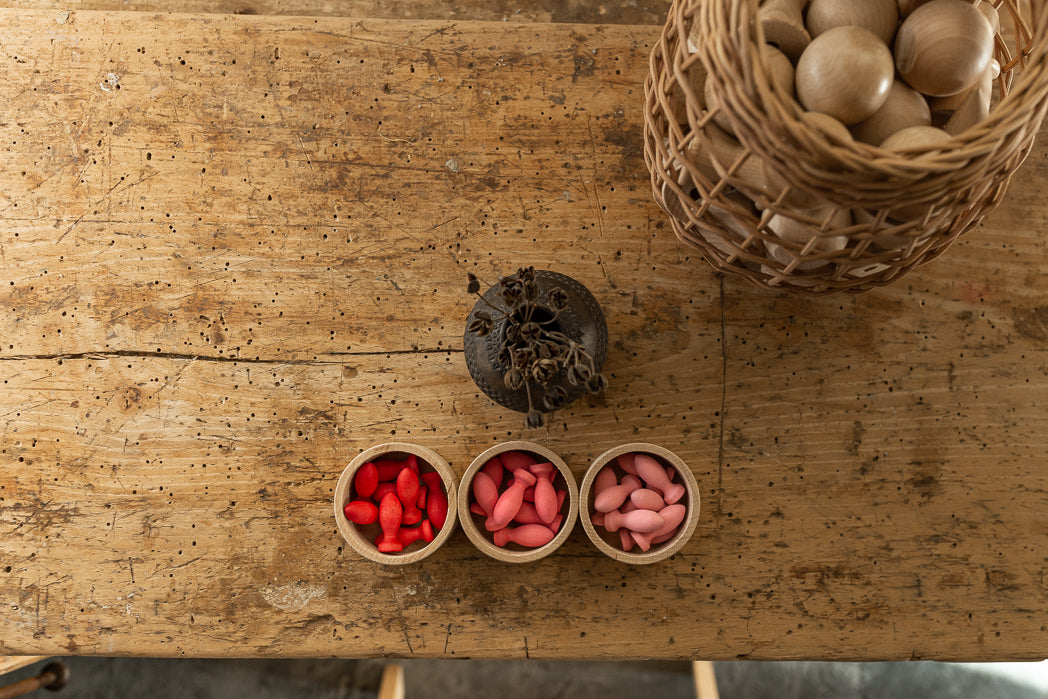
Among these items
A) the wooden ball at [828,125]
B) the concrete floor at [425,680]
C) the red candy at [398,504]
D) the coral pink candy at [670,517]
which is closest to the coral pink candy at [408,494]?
the red candy at [398,504]

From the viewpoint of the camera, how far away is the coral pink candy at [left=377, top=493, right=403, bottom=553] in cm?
90

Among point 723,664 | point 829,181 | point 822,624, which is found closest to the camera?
point 829,181

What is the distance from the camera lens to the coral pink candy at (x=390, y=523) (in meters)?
0.90

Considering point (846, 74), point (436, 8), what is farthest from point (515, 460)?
point (436, 8)

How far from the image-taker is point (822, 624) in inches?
37.7

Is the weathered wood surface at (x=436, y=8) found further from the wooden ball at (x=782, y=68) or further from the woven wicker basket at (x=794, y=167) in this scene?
the wooden ball at (x=782, y=68)

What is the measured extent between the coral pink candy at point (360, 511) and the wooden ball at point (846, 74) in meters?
0.74

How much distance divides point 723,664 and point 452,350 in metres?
1.09

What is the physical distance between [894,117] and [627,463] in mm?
537

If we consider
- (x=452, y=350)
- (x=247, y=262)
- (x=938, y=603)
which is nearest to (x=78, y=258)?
(x=247, y=262)

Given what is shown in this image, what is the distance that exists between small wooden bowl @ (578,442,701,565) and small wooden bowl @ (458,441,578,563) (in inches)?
0.8

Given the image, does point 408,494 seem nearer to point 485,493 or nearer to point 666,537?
point 485,493

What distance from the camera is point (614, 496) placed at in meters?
0.89

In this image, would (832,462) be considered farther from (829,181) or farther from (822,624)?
(829,181)
